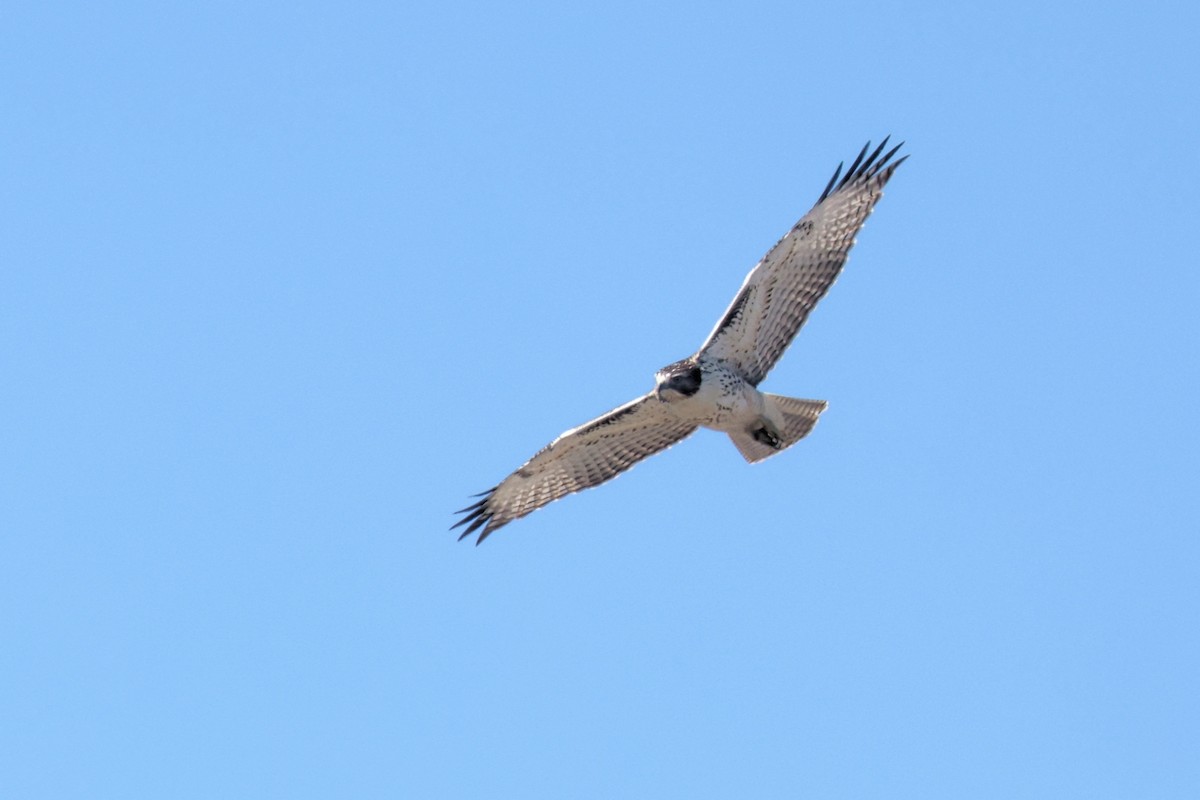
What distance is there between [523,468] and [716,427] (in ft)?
5.71

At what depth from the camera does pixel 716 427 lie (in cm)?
1401

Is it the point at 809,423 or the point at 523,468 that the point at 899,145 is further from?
the point at 523,468

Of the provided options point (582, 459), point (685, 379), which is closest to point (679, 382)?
point (685, 379)

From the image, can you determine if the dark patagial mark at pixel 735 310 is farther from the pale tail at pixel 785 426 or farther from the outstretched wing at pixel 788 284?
the pale tail at pixel 785 426

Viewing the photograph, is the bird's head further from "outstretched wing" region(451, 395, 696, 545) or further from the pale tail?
the pale tail

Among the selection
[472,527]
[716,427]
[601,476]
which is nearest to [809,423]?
[716,427]

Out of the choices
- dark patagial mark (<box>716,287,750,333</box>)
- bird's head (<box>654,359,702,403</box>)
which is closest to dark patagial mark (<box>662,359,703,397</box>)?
bird's head (<box>654,359,702,403</box>)

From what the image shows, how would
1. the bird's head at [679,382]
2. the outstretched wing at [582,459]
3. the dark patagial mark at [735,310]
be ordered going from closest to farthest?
the bird's head at [679,382]
the dark patagial mark at [735,310]
the outstretched wing at [582,459]

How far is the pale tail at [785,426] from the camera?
14.1 metres

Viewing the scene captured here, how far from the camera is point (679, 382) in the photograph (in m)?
13.4

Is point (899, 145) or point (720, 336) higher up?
point (899, 145)

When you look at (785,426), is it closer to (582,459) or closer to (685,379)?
(685,379)

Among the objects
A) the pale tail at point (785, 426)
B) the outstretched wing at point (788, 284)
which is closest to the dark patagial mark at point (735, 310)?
the outstretched wing at point (788, 284)

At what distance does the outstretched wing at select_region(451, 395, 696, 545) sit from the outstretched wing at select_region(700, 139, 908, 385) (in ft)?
2.48
